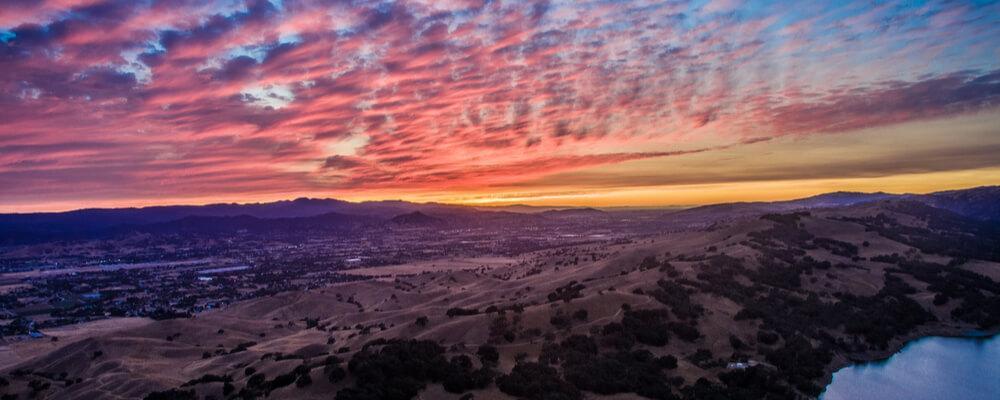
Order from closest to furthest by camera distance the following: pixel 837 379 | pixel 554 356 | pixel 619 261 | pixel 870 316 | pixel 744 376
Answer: pixel 744 376 → pixel 554 356 → pixel 837 379 → pixel 870 316 → pixel 619 261

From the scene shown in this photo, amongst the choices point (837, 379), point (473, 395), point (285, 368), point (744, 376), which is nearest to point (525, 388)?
point (473, 395)

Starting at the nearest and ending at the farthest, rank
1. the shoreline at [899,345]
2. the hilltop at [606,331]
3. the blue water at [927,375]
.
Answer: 1. the hilltop at [606,331]
2. the blue water at [927,375]
3. the shoreline at [899,345]

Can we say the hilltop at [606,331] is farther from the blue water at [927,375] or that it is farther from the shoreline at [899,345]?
the blue water at [927,375]

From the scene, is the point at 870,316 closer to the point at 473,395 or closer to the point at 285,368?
the point at 473,395

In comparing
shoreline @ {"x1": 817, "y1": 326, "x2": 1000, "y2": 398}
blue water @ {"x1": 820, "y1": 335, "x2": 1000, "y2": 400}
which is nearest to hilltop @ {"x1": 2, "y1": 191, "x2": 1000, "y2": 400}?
shoreline @ {"x1": 817, "y1": 326, "x2": 1000, "y2": 398}

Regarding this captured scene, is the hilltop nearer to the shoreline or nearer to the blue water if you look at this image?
the shoreline

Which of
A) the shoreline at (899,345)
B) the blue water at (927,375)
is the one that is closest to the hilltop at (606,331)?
the shoreline at (899,345)

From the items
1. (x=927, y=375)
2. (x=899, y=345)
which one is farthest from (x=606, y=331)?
(x=899, y=345)

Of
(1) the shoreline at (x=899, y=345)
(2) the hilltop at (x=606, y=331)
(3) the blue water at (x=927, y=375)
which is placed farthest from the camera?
(1) the shoreline at (x=899, y=345)

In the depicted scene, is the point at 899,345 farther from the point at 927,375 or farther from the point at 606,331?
the point at 606,331
